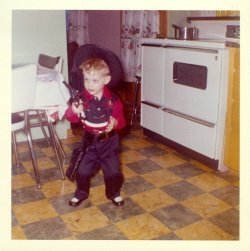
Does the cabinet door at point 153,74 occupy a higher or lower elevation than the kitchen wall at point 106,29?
lower

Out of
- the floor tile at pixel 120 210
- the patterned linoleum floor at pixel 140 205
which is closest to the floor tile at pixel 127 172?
the patterned linoleum floor at pixel 140 205

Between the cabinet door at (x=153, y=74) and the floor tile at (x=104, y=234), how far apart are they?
3.57 feet

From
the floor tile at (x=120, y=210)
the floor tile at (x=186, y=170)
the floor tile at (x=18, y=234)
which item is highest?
the floor tile at (x=186, y=170)

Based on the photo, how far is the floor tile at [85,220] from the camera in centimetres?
150

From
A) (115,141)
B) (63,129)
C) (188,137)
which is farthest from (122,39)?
(115,141)

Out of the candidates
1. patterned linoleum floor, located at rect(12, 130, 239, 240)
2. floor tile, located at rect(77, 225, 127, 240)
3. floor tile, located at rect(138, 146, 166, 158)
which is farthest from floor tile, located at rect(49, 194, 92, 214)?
floor tile, located at rect(138, 146, 166, 158)

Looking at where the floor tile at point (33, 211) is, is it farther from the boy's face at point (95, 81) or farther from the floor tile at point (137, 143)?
the floor tile at point (137, 143)

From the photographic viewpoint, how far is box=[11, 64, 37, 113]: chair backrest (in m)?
1.65

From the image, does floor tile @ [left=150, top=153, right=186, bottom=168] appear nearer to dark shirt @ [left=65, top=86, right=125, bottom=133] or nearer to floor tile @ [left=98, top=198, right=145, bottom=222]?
floor tile @ [left=98, top=198, right=145, bottom=222]

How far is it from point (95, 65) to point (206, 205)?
2.66 ft

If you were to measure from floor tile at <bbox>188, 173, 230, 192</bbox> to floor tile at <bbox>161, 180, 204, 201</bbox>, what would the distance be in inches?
1.5

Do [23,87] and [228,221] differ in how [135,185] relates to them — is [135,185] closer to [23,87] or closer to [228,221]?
[228,221]
